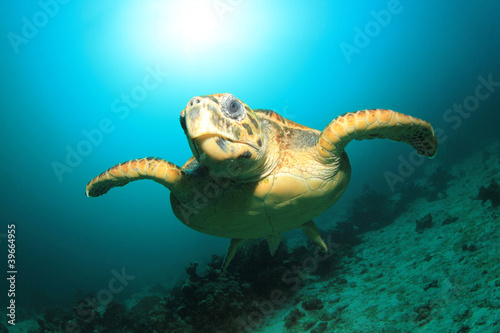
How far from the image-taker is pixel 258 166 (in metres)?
2.63

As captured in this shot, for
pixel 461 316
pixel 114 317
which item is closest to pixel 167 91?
pixel 114 317

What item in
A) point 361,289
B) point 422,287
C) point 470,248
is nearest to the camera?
point 422,287

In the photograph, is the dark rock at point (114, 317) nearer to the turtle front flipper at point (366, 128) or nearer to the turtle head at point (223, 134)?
Answer: the turtle head at point (223, 134)

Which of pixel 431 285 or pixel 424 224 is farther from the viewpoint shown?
pixel 424 224

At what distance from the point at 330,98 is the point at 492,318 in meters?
83.7

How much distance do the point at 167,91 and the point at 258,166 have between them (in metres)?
57.9

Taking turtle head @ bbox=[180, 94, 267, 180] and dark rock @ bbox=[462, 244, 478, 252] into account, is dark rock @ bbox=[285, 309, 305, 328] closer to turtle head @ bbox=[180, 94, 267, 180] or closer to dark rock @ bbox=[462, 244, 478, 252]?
turtle head @ bbox=[180, 94, 267, 180]

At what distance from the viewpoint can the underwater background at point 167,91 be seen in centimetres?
3130

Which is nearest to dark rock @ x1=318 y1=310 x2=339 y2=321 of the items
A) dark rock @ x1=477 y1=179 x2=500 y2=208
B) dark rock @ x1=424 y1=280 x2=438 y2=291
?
dark rock @ x1=424 y1=280 x2=438 y2=291

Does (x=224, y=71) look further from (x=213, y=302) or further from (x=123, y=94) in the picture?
(x=213, y=302)

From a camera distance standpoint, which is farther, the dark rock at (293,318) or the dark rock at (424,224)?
the dark rock at (424,224)

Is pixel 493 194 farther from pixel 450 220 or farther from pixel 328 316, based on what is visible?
pixel 328 316

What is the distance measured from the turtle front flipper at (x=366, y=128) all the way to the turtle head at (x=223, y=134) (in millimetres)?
847

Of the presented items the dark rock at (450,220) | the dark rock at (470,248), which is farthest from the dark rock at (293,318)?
the dark rock at (450,220)
